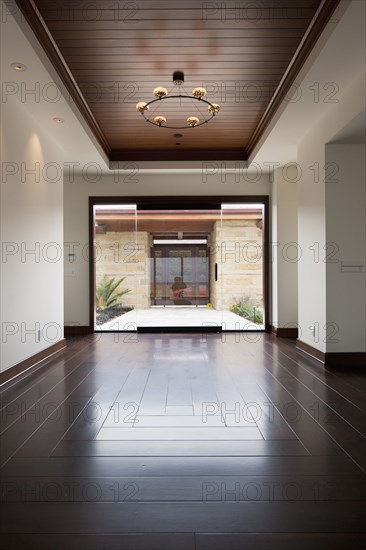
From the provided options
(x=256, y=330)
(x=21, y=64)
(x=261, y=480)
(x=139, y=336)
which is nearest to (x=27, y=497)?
(x=261, y=480)

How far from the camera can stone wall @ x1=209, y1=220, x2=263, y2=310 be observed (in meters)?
7.52

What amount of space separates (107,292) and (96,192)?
1759 mm

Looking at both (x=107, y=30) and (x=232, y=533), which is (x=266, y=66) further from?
(x=232, y=533)

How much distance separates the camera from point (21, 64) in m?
3.40

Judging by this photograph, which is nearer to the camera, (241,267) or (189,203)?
(189,203)

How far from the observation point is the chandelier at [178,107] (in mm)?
4184

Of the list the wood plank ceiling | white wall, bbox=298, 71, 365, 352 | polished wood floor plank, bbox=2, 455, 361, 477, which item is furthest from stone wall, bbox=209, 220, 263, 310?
polished wood floor plank, bbox=2, 455, 361, 477

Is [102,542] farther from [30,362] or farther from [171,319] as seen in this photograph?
[171,319]

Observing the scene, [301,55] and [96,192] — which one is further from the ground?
[301,55]

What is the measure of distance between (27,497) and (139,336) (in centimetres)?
502

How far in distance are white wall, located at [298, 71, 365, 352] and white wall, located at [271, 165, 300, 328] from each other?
1.31m

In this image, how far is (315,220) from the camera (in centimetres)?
489

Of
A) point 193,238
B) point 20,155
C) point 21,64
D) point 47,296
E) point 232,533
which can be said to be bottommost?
point 232,533

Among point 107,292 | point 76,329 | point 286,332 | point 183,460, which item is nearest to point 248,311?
point 286,332
